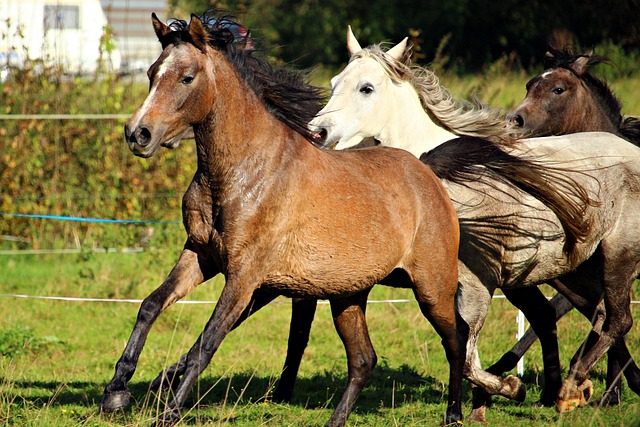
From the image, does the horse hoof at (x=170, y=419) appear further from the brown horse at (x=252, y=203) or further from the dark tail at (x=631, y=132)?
the dark tail at (x=631, y=132)

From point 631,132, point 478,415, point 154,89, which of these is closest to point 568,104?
point 631,132

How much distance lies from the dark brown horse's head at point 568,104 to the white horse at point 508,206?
2.39 feet

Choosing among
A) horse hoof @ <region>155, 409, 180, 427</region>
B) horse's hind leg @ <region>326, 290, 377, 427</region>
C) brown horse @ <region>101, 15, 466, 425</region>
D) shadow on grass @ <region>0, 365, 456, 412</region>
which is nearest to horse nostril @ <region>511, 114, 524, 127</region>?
shadow on grass @ <region>0, 365, 456, 412</region>

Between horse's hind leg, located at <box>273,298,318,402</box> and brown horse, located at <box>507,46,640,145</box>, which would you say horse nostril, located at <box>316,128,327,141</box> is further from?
brown horse, located at <box>507,46,640,145</box>

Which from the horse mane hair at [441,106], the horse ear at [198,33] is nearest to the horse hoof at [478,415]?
the horse mane hair at [441,106]

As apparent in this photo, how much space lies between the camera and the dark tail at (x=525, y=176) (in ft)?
18.4

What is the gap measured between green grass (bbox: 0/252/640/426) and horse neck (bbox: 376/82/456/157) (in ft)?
5.76

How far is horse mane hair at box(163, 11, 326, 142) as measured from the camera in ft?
15.0

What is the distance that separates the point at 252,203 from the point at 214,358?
11.6 ft

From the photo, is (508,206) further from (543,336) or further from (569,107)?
(569,107)

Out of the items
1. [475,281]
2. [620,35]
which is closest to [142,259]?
[475,281]

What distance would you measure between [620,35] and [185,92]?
59.2ft

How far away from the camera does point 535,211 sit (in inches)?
225

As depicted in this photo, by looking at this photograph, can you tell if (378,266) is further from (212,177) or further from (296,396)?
(296,396)
